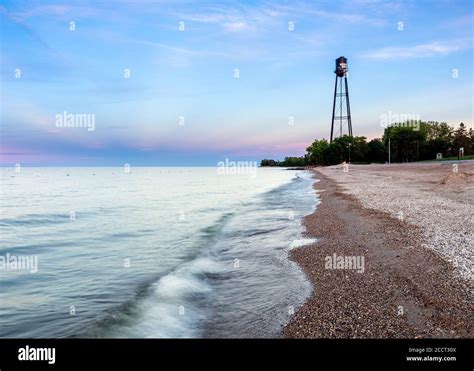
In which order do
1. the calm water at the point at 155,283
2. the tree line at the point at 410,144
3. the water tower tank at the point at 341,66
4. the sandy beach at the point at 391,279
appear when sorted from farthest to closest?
1. the water tower tank at the point at 341,66
2. the tree line at the point at 410,144
3. the calm water at the point at 155,283
4. the sandy beach at the point at 391,279

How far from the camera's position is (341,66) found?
134 metres

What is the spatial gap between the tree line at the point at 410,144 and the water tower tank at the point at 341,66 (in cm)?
2492

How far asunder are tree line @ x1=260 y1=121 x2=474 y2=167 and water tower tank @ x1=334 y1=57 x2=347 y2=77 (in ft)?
81.8

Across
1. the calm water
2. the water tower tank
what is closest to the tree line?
the water tower tank

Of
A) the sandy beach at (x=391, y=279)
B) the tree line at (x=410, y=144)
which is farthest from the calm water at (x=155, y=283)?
the tree line at (x=410, y=144)

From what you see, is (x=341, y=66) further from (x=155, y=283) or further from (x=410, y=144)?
(x=155, y=283)

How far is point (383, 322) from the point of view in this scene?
629 cm

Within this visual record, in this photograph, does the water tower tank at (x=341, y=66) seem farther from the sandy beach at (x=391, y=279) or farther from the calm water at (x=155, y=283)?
the sandy beach at (x=391, y=279)

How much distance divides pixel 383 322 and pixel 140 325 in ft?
15.8

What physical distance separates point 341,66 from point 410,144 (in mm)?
35972

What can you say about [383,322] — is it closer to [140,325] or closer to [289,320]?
[289,320]

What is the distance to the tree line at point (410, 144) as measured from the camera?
11969 centimetres
